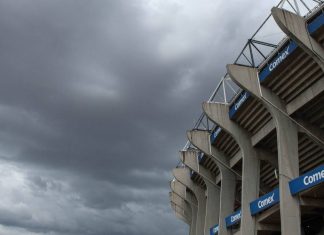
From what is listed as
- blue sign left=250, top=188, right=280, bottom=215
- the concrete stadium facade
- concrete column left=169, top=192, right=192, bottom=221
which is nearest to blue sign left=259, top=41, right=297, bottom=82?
the concrete stadium facade

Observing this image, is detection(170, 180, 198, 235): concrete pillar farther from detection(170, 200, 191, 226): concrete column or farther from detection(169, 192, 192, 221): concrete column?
detection(170, 200, 191, 226): concrete column

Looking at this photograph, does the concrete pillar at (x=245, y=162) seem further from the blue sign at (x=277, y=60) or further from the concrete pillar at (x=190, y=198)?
the concrete pillar at (x=190, y=198)

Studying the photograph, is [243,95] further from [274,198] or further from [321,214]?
[321,214]

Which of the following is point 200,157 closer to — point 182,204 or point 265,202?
point 265,202

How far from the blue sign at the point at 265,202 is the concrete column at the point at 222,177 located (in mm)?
7627

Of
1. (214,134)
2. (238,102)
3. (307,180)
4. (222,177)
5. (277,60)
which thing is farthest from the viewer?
(222,177)

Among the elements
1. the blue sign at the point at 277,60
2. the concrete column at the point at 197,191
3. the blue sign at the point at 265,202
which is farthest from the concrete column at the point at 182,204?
the blue sign at the point at 277,60

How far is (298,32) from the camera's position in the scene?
2242 cm

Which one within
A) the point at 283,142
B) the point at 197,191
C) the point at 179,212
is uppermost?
the point at 179,212

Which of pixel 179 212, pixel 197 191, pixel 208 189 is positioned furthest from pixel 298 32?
pixel 179 212

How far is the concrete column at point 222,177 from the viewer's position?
38.0 m

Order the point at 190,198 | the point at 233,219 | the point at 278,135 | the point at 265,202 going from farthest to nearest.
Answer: the point at 190,198 < the point at 233,219 < the point at 265,202 < the point at 278,135

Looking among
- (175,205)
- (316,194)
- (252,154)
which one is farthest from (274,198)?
(175,205)

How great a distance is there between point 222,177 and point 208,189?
6.69 meters
